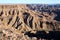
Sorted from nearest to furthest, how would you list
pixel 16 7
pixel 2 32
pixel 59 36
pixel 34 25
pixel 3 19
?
1. pixel 2 32
2. pixel 59 36
3. pixel 3 19
4. pixel 34 25
5. pixel 16 7

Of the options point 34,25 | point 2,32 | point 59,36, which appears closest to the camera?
point 2,32

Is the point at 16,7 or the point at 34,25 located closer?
the point at 34,25

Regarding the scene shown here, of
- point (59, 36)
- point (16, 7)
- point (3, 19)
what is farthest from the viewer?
point (16, 7)

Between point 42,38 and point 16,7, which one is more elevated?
point 16,7

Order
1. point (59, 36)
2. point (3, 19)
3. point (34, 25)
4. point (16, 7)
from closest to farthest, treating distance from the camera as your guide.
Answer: point (59, 36)
point (3, 19)
point (34, 25)
point (16, 7)

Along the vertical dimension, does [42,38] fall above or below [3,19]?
below

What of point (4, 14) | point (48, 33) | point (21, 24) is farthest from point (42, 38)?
point (4, 14)

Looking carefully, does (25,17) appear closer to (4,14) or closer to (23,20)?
(23,20)

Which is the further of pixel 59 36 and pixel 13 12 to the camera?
pixel 13 12

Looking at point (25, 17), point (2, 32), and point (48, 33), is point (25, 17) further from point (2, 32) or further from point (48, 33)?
point (2, 32)

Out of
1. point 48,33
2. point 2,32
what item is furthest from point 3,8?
point 2,32
